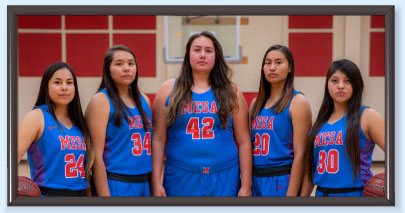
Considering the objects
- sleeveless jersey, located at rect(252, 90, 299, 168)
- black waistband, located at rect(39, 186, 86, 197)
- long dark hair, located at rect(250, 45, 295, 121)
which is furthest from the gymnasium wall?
black waistband, located at rect(39, 186, 86, 197)

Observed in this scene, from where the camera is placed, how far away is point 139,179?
2480mm

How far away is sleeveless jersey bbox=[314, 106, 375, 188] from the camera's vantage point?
2.38 m

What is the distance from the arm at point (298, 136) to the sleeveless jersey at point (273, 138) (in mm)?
32

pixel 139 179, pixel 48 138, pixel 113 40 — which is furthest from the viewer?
pixel 113 40

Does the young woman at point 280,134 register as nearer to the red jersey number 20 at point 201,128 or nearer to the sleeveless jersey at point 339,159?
the sleeveless jersey at point 339,159

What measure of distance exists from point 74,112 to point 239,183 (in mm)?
1006

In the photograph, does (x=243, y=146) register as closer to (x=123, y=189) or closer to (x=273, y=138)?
(x=273, y=138)

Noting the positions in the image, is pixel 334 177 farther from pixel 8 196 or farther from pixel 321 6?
pixel 8 196

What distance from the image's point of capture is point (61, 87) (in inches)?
92.0

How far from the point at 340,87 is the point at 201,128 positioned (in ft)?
2.58

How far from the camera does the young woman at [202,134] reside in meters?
2.52

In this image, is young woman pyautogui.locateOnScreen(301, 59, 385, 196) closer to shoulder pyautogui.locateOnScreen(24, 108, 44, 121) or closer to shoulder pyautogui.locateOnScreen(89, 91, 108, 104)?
shoulder pyautogui.locateOnScreen(89, 91, 108, 104)

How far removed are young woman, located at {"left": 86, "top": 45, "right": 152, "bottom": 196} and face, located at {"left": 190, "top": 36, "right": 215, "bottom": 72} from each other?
1.12 ft

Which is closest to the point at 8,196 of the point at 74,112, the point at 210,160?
the point at 74,112
